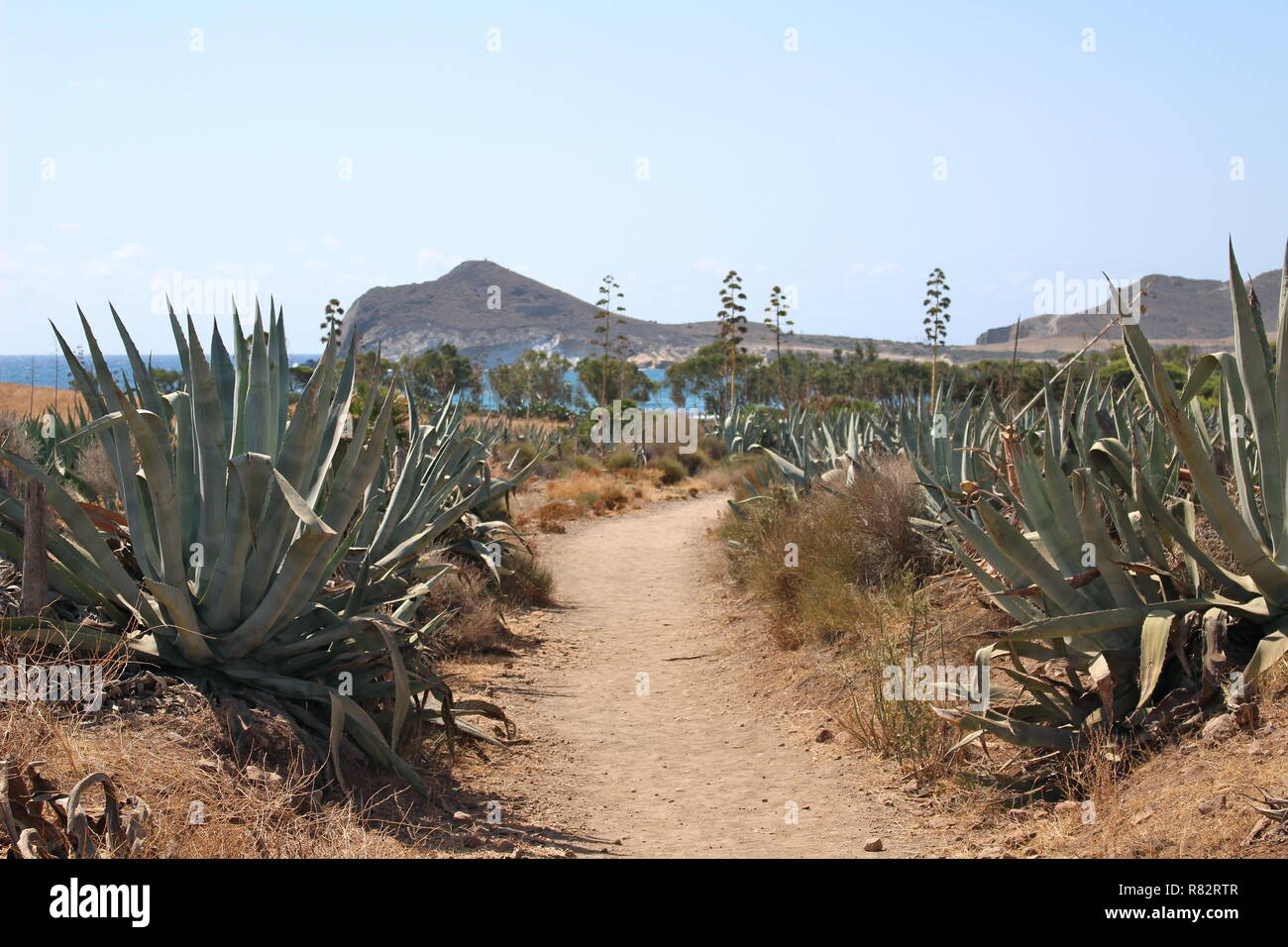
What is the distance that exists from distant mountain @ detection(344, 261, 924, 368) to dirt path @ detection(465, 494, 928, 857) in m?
106

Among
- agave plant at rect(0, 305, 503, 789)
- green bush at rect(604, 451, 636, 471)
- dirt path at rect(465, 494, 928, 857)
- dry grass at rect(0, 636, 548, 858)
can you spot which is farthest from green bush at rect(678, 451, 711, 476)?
dry grass at rect(0, 636, 548, 858)

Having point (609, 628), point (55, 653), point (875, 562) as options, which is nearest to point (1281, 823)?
point (55, 653)

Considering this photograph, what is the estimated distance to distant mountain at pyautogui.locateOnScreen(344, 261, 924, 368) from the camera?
126 m

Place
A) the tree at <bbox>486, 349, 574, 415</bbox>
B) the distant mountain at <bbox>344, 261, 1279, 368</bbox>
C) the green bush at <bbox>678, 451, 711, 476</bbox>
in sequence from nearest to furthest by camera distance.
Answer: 1. the green bush at <bbox>678, 451, 711, 476</bbox>
2. the tree at <bbox>486, 349, 574, 415</bbox>
3. the distant mountain at <bbox>344, 261, 1279, 368</bbox>

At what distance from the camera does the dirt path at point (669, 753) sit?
5137mm

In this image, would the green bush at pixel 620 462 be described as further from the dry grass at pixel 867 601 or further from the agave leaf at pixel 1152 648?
the agave leaf at pixel 1152 648

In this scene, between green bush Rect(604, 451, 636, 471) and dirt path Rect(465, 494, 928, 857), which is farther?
green bush Rect(604, 451, 636, 471)

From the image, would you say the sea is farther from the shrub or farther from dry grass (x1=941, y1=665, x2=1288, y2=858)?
the shrub

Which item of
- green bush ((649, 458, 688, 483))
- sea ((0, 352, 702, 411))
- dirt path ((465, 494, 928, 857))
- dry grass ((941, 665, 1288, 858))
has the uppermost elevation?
sea ((0, 352, 702, 411))

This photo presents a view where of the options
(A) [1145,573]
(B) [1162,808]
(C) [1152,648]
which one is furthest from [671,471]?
(B) [1162,808]

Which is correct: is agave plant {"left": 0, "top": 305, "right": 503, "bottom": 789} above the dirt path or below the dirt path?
above

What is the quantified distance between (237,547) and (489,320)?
13240 cm

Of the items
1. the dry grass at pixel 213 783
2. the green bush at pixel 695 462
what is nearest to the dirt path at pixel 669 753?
the dry grass at pixel 213 783

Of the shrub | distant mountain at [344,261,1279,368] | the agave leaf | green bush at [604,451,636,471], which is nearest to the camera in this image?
the agave leaf
